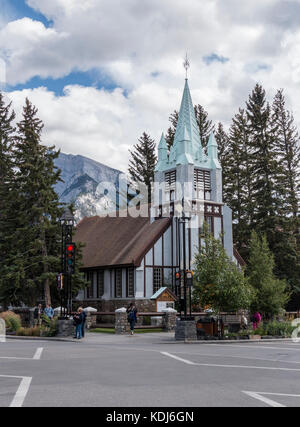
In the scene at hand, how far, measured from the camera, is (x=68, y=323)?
2745cm

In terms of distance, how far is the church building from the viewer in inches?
1537

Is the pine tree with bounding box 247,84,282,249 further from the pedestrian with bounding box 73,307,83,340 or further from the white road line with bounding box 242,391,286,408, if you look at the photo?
the white road line with bounding box 242,391,286,408

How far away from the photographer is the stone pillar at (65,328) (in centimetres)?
2730

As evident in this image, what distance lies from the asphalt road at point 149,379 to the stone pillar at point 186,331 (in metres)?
6.74

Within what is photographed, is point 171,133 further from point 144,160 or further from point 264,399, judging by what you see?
point 264,399

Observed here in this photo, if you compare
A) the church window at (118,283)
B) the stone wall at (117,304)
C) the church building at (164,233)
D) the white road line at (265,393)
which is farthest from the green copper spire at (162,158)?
the white road line at (265,393)

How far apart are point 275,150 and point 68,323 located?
32605 mm

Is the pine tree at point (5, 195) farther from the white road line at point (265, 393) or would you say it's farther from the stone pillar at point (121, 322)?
the white road line at point (265, 393)

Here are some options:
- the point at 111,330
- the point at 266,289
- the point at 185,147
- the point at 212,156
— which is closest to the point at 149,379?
the point at 111,330

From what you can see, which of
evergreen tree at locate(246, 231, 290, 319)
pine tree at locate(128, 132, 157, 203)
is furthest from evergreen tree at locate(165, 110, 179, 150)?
evergreen tree at locate(246, 231, 290, 319)

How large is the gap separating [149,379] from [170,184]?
3267 centimetres

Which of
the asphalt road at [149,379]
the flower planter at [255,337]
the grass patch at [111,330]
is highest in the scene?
the asphalt road at [149,379]

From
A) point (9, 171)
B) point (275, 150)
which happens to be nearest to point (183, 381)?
point (9, 171)

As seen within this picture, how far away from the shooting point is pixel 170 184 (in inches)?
1697
